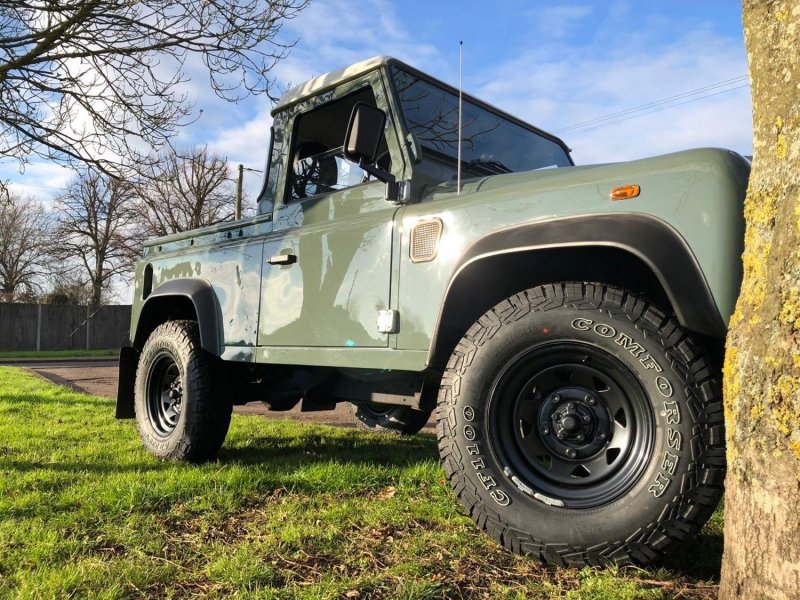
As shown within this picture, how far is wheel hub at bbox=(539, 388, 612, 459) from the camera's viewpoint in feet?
7.47

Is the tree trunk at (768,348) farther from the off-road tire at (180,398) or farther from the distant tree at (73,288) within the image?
the distant tree at (73,288)

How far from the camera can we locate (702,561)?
7.41 ft

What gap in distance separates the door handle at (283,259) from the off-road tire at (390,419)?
6.77 feet

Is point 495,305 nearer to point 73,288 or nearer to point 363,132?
point 363,132

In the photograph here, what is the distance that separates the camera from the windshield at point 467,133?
132 inches

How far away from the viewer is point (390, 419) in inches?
213

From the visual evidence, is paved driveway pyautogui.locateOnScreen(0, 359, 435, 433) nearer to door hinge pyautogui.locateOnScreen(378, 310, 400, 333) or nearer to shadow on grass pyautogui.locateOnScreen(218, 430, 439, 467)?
shadow on grass pyautogui.locateOnScreen(218, 430, 439, 467)

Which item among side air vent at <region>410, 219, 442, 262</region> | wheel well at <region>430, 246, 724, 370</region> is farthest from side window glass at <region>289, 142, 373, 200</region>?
wheel well at <region>430, 246, 724, 370</region>

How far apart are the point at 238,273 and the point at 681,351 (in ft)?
9.11

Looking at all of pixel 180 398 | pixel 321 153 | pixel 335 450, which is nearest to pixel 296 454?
pixel 335 450

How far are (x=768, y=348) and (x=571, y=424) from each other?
86cm

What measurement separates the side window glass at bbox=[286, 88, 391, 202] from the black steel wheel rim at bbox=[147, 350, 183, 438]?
1.62 m

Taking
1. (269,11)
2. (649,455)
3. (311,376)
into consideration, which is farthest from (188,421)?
(269,11)

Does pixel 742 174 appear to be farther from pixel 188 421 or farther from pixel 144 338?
pixel 144 338
